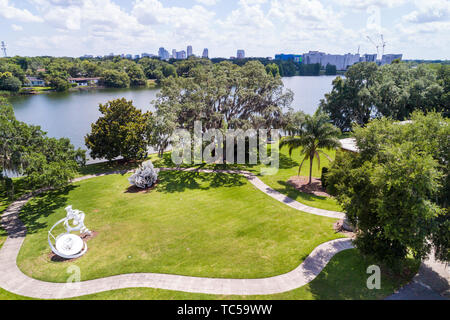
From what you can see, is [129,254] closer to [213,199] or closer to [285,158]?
[213,199]

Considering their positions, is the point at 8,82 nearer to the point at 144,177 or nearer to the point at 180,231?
the point at 144,177

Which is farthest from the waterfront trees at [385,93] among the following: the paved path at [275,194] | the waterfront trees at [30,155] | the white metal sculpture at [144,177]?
the waterfront trees at [30,155]

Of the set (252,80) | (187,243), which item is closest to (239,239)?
(187,243)

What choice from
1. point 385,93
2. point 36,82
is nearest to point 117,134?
point 385,93

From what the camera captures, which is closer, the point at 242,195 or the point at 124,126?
the point at 242,195

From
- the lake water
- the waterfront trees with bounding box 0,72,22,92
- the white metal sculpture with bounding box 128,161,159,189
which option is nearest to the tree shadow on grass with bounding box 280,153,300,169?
the white metal sculpture with bounding box 128,161,159,189

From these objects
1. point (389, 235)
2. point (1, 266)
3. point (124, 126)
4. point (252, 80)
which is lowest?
point (1, 266)
